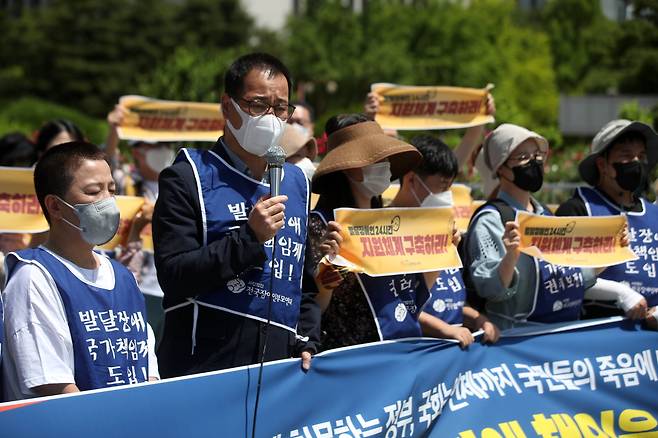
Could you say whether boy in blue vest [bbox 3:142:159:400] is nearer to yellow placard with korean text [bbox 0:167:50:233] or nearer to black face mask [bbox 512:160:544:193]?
yellow placard with korean text [bbox 0:167:50:233]

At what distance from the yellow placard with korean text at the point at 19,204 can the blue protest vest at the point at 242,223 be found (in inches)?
Result: 73.7

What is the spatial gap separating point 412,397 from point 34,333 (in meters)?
1.80

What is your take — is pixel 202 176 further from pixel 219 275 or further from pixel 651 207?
pixel 651 207

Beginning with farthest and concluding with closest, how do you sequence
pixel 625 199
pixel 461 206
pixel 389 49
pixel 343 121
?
pixel 389 49 < pixel 461 206 < pixel 625 199 < pixel 343 121

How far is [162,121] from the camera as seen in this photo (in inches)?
275

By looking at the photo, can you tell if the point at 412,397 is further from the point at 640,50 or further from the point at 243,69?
the point at 640,50

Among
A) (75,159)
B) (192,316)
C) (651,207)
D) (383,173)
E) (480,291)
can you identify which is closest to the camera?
(75,159)

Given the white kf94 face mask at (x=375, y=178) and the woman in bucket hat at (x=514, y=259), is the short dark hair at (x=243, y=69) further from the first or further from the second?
the woman in bucket hat at (x=514, y=259)

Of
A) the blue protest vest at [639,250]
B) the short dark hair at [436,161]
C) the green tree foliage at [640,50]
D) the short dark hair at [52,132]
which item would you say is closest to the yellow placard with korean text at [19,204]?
the short dark hair at [52,132]

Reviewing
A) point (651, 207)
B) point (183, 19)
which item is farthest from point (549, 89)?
point (651, 207)

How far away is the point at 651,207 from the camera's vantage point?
5918 millimetres

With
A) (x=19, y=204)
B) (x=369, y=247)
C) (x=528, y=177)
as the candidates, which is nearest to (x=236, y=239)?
(x=369, y=247)

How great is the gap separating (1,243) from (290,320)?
2413 mm

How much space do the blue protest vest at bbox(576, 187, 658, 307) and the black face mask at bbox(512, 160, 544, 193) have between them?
49cm
